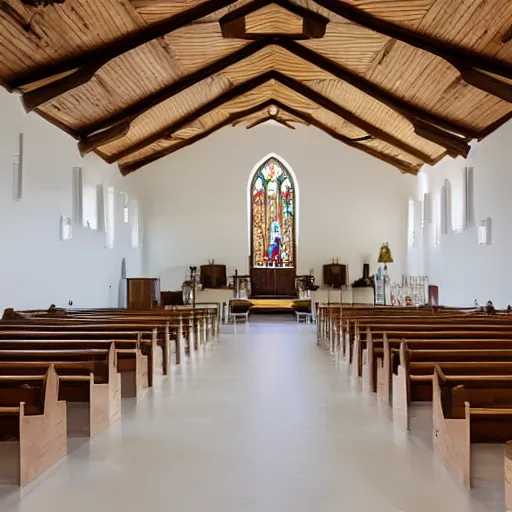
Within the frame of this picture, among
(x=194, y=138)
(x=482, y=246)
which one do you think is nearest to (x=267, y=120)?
(x=194, y=138)

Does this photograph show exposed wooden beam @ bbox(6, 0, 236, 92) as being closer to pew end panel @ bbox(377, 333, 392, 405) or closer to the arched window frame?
pew end panel @ bbox(377, 333, 392, 405)

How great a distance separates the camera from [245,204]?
51.6 ft

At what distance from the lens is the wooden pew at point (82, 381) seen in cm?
341

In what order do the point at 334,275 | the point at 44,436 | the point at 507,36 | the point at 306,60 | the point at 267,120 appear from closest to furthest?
the point at 44,436 < the point at 507,36 < the point at 306,60 < the point at 267,120 < the point at 334,275

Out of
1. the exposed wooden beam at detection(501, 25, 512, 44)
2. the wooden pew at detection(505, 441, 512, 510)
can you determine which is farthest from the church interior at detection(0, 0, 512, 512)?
the exposed wooden beam at detection(501, 25, 512, 44)

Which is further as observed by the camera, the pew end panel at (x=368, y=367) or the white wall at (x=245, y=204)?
the white wall at (x=245, y=204)

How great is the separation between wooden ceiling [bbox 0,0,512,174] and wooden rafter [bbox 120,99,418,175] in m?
0.62

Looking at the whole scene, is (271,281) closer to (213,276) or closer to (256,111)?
(213,276)

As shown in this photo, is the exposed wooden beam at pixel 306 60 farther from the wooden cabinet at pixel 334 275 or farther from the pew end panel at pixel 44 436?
the pew end panel at pixel 44 436

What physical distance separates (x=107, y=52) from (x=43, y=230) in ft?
8.93

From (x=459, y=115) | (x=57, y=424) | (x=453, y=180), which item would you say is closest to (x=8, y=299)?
(x=57, y=424)

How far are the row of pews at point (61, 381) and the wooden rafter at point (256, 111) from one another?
316 inches

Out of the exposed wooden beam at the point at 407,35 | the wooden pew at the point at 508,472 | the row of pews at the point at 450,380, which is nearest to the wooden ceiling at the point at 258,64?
the exposed wooden beam at the point at 407,35

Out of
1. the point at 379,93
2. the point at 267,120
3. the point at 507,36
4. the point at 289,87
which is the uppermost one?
the point at 267,120
